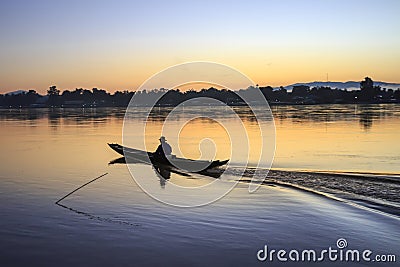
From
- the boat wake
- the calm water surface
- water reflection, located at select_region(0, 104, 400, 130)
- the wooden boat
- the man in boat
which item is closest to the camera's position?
the calm water surface

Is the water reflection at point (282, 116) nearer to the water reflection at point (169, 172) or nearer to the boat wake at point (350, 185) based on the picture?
the boat wake at point (350, 185)

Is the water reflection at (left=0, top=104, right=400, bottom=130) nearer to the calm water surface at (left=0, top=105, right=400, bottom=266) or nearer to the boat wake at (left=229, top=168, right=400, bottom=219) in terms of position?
the boat wake at (left=229, top=168, right=400, bottom=219)

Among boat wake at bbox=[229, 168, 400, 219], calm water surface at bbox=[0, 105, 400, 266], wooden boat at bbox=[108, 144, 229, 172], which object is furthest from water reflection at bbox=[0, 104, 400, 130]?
calm water surface at bbox=[0, 105, 400, 266]

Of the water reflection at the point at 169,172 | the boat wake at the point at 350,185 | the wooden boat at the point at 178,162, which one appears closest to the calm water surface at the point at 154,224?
the water reflection at the point at 169,172

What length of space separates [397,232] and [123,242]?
27.5 feet

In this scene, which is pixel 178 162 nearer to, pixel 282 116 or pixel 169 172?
pixel 169 172

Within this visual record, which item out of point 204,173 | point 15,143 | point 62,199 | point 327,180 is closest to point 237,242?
point 62,199

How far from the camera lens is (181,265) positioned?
10.8 metres

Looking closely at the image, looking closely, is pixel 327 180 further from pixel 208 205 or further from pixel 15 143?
pixel 15 143

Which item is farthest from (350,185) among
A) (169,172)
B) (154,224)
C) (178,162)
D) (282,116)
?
(282,116)

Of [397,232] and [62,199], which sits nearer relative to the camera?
[397,232]

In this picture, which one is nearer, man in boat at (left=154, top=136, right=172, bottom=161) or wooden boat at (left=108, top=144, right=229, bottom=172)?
wooden boat at (left=108, top=144, right=229, bottom=172)

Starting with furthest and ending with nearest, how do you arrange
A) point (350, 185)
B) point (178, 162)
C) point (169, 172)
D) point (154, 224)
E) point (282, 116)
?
point (282, 116) < point (178, 162) < point (169, 172) < point (350, 185) < point (154, 224)

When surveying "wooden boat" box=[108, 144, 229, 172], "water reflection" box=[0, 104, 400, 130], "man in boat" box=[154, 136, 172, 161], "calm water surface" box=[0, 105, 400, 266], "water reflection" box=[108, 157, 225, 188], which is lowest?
"calm water surface" box=[0, 105, 400, 266]
